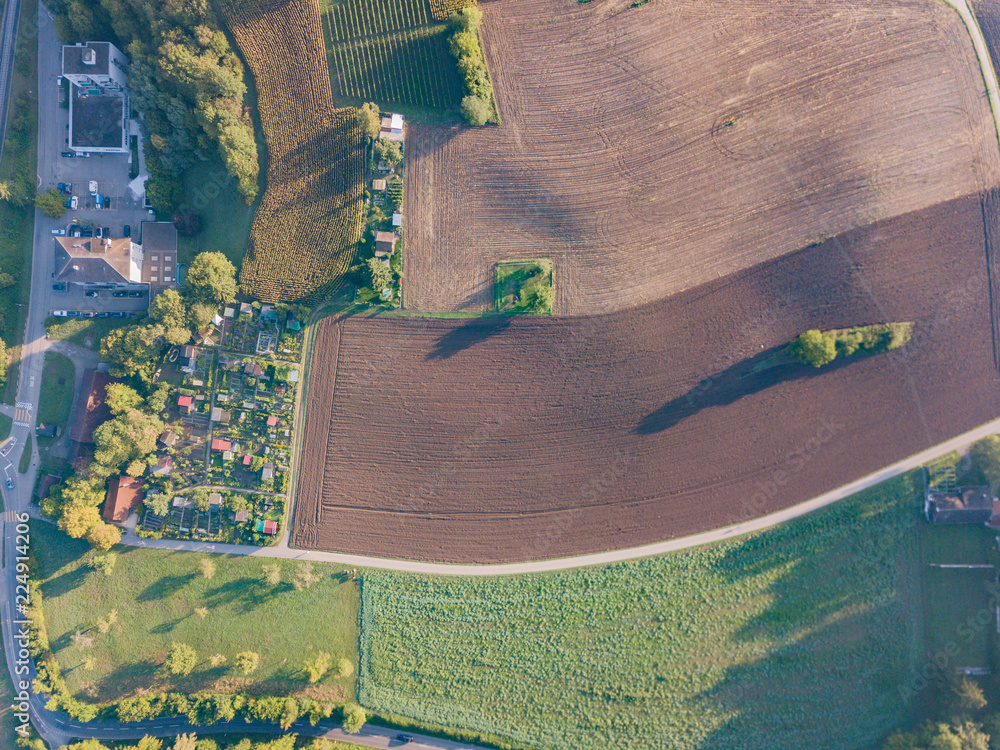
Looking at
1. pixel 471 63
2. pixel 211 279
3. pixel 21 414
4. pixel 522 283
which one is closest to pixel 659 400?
pixel 522 283

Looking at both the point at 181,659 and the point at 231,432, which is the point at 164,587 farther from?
the point at 231,432

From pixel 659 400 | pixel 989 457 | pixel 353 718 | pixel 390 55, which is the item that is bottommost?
pixel 353 718

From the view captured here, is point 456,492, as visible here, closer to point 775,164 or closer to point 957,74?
point 775,164

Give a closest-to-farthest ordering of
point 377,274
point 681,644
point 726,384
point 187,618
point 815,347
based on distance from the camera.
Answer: point 815,347 < point 377,274 < point 681,644 < point 726,384 < point 187,618

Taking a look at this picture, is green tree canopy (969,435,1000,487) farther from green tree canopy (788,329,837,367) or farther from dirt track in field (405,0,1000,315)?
dirt track in field (405,0,1000,315)

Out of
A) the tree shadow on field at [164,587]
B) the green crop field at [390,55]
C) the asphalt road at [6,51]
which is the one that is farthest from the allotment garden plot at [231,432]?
the asphalt road at [6,51]

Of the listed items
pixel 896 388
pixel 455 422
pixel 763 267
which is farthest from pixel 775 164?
pixel 455 422
